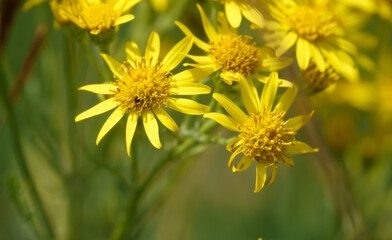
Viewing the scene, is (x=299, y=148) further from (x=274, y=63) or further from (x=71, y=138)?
(x=71, y=138)

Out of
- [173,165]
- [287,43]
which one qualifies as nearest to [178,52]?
[287,43]

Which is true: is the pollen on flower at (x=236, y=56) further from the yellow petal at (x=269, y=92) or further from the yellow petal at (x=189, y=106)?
the yellow petal at (x=189, y=106)

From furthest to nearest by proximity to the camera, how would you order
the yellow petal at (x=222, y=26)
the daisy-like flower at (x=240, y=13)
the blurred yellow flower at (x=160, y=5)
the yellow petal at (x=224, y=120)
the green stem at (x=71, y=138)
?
the blurred yellow flower at (x=160, y=5) < the green stem at (x=71, y=138) < the yellow petal at (x=222, y=26) < the daisy-like flower at (x=240, y=13) < the yellow petal at (x=224, y=120)

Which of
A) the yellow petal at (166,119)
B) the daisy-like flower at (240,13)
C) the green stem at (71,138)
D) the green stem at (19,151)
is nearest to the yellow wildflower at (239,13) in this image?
the daisy-like flower at (240,13)

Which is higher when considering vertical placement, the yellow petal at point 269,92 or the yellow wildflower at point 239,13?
the yellow wildflower at point 239,13

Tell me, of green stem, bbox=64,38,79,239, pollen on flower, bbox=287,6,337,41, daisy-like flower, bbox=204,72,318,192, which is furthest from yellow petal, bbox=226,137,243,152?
green stem, bbox=64,38,79,239

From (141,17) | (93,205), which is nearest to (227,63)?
(141,17)

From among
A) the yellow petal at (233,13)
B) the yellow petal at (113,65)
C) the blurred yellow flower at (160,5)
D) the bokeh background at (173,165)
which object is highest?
the blurred yellow flower at (160,5)
